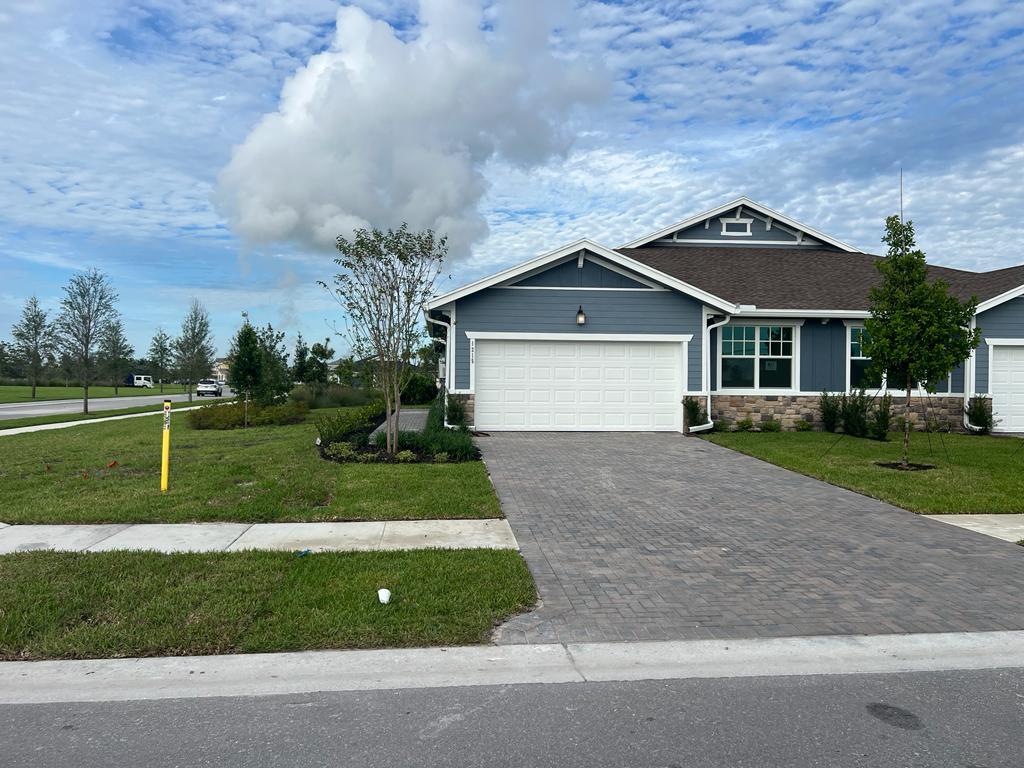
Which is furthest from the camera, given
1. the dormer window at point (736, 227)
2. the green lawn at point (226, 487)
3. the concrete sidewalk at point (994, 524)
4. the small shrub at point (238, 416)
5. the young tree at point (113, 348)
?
the young tree at point (113, 348)

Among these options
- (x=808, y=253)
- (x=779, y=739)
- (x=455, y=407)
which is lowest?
(x=779, y=739)

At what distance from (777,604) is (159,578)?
16.5 ft

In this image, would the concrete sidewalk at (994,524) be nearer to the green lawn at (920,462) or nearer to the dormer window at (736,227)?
the green lawn at (920,462)

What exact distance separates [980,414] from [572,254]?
10983 mm

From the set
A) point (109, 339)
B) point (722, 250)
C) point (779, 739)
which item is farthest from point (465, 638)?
point (109, 339)

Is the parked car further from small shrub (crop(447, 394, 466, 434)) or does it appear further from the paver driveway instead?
the paver driveway

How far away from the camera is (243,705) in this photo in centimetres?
386

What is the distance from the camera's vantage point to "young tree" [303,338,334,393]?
33.5 metres

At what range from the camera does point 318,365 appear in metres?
34.5

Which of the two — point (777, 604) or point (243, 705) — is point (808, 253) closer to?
point (777, 604)

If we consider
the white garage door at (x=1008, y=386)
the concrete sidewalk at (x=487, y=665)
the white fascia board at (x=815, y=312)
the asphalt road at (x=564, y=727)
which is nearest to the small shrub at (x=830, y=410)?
the white fascia board at (x=815, y=312)

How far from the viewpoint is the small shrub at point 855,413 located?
16484 mm

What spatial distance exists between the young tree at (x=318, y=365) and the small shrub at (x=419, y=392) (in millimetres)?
3924

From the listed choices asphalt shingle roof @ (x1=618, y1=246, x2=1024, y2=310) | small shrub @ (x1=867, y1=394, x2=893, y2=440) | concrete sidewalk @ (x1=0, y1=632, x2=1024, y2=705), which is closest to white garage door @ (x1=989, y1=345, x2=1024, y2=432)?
asphalt shingle roof @ (x1=618, y1=246, x2=1024, y2=310)
